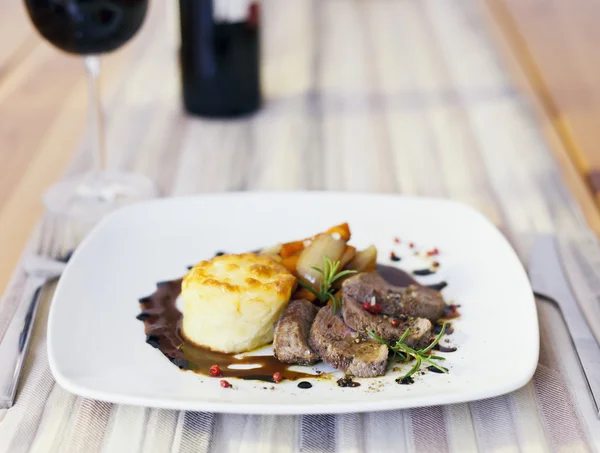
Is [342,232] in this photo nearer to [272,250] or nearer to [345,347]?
[272,250]

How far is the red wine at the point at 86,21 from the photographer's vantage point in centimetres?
137

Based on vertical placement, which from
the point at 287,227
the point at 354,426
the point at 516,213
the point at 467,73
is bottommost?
the point at 467,73

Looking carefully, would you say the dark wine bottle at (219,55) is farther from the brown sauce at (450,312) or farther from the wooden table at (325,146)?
the brown sauce at (450,312)

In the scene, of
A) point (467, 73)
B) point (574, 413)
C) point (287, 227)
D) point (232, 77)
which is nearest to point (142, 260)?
point (287, 227)

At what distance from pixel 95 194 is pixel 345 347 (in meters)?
0.81

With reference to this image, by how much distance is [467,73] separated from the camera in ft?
7.23

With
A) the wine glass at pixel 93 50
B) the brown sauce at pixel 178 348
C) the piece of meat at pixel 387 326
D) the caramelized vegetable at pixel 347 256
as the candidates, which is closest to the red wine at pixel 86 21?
the wine glass at pixel 93 50

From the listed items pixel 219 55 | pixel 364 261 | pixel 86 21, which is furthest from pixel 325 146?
pixel 364 261

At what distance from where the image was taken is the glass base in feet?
4.85

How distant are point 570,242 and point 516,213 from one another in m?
0.15

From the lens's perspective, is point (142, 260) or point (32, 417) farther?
point (142, 260)

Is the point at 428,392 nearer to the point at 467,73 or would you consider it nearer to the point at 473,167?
the point at 473,167

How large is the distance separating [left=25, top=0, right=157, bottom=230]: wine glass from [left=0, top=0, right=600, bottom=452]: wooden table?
64 mm

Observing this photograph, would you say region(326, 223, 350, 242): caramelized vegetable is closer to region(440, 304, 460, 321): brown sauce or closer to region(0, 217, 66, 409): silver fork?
region(440, 304, 460, 321): brown sauce
